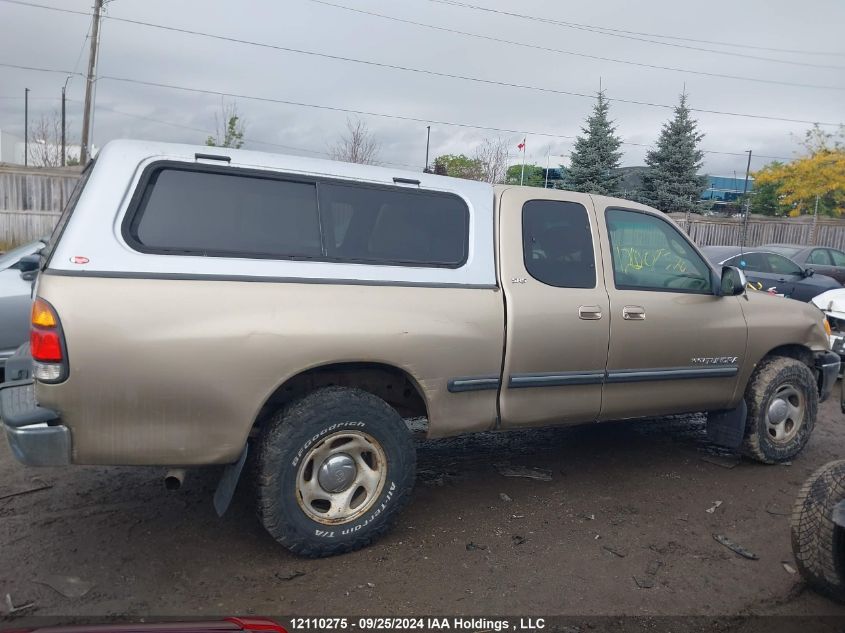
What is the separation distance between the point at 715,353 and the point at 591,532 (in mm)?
1718

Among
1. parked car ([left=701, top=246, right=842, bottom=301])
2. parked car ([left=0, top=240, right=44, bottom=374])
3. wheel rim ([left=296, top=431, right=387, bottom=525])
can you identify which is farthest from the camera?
parked car ([left=701, top=246, right=842, bottom=301])

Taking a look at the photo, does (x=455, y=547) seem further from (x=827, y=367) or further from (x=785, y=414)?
(x=827, y=367)

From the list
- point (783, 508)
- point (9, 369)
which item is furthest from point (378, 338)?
point (783, 508)

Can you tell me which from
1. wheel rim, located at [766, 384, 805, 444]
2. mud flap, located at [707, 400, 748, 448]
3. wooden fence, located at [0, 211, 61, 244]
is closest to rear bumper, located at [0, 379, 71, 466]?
mud flap, located at [707, 400, 748, 448]

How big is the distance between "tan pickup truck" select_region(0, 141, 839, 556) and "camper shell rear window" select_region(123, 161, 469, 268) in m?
0.01

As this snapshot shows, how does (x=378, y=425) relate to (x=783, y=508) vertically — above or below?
above

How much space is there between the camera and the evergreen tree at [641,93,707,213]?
88.9 ft

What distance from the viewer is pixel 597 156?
25078mm

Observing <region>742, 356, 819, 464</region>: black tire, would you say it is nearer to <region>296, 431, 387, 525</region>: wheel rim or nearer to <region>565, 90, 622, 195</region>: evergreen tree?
<region>296, 431, 387, 525</region>: wheel rim

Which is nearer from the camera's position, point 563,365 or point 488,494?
point 563,365

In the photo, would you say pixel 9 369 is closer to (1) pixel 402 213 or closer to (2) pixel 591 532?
(1) pixel 402 213

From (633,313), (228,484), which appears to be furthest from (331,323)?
(633,313)

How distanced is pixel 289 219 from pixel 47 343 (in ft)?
4.25

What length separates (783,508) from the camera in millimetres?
4695
